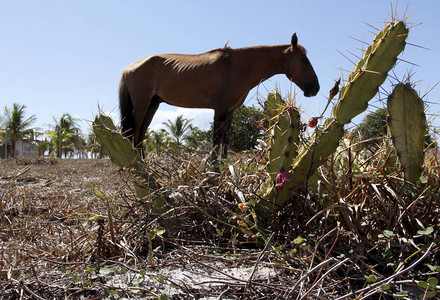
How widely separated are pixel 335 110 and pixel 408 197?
52cm

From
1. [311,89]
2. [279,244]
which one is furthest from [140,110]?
[279,244]

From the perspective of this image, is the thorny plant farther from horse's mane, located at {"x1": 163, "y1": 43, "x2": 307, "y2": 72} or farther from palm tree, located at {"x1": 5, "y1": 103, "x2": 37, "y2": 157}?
palm tree, located at {"x1": 5, "y1": 103, "x2": 37, "y2": 157}

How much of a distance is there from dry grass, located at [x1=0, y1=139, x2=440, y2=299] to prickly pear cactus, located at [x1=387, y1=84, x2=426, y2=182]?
9cm

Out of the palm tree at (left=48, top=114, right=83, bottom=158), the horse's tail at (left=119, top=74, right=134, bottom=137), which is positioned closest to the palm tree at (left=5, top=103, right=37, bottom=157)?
the palm tree at (left=48, top=114, right=83, bottom=158)

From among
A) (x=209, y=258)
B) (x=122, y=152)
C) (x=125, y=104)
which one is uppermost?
(x=125, y=104)

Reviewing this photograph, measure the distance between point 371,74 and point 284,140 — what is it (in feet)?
1.58

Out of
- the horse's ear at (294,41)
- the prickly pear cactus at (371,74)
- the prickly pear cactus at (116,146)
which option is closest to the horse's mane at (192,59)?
the horse's ear at (294,41)

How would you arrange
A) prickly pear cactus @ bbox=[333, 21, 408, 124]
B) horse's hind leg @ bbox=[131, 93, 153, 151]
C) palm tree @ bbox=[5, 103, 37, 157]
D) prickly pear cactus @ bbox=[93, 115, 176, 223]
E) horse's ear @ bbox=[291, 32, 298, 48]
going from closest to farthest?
prickly pear cactus @ bbox=[333, 21, 408, 124]
prickly pear cactus @ bbox=[93, 115, 176, 223]
horse's ear @ bbox=[291, 32, 298, 48]
horse's hind leg @ bbox=[131, 93, 153, 151]
palm tree @ bbox=[5, 103, 37, 157]

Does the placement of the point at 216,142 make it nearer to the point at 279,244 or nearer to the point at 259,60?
the point at 259,60

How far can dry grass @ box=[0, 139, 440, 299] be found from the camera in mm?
1364

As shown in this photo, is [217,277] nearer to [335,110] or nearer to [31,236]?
[335,110]

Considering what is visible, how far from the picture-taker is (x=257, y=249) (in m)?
1.73

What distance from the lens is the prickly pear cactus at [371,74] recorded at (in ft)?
5.19

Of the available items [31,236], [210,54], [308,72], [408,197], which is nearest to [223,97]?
[210,54]
